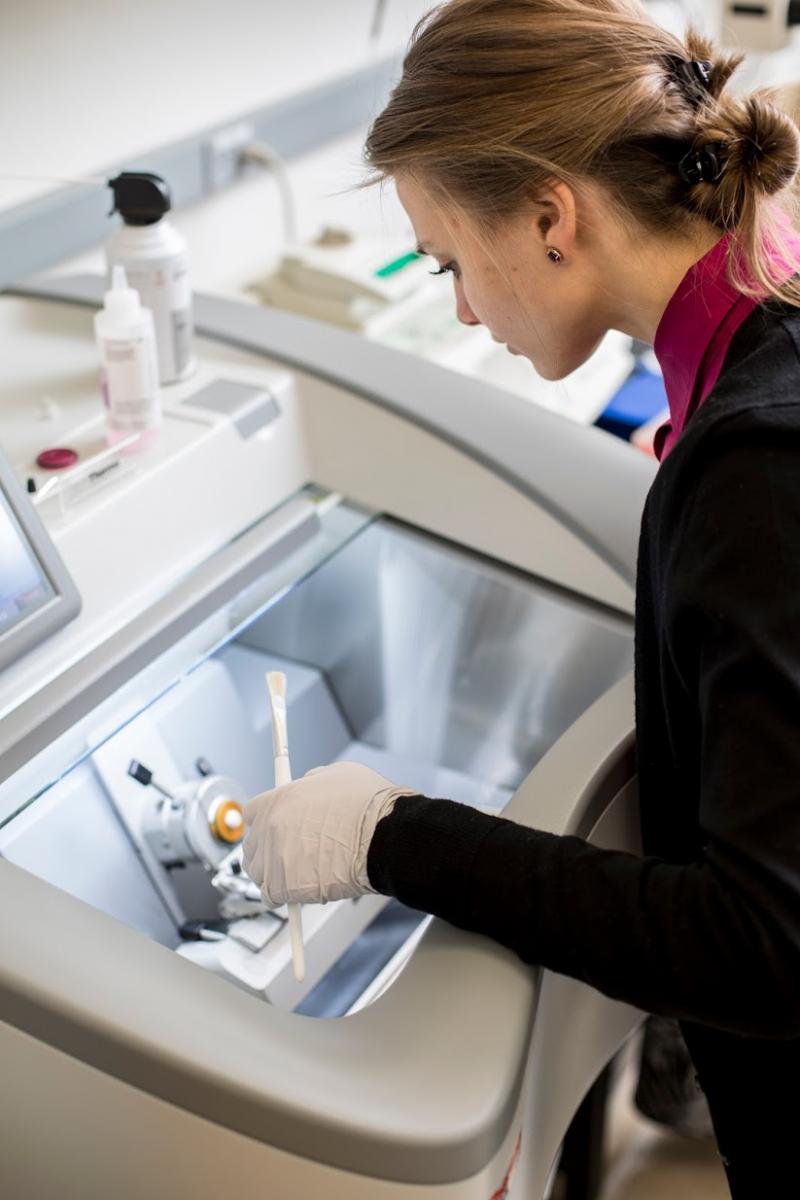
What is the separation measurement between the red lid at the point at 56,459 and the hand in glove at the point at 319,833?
15.4 inches

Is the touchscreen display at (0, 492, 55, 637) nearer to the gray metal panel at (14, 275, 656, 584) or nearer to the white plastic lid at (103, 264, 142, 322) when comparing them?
the white plastic lid at (103, 264, 142, 322)

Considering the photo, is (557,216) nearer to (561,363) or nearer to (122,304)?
(561,363)

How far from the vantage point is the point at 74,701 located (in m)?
1.00

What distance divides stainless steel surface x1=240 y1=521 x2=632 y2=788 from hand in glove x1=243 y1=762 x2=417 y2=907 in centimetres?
40

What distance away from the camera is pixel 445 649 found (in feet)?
4.94

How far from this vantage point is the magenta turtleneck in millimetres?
817

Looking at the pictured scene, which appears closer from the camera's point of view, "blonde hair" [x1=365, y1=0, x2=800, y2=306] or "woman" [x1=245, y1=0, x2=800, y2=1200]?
"woman" [x1=245, y1=0, x2=800, y2=1200]

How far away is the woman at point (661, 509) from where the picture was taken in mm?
681

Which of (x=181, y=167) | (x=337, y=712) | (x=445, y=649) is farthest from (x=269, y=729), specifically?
(x=181, y=167)

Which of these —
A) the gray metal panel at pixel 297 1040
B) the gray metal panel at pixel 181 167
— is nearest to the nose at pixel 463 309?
the gray metal panel at pixel 297 1040

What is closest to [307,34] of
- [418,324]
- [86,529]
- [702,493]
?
[418,324]

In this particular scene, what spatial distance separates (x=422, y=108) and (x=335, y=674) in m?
0.76

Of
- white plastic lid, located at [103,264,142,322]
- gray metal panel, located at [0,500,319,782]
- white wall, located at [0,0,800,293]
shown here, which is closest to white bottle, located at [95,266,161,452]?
white plastic lid, located at [103,264,142,322]

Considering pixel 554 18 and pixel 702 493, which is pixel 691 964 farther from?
pixel 554 18
